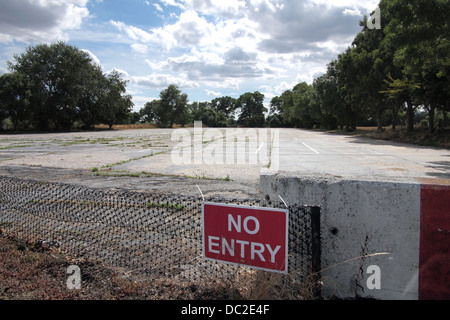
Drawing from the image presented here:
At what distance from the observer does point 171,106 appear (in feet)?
299

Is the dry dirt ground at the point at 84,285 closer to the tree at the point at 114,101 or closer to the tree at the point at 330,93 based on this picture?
the tree at the point at 330,93

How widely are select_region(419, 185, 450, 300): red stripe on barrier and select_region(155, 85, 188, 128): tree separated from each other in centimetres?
9078

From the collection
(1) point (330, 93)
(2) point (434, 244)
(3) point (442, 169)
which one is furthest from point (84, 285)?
(1) point (330, 93)

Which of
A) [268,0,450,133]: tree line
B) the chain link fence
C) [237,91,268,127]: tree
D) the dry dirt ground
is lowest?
the dry dirt ground

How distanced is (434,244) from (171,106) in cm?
9149

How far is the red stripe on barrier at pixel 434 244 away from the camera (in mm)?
2635

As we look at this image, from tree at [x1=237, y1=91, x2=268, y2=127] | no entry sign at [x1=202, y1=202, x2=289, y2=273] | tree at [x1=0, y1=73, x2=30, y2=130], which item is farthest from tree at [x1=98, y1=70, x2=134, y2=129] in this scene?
tree at [x1=237, y1=91, x2=268, y2=127]

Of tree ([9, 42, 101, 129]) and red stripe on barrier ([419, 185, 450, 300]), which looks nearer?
red stripe on barrier ([419, 185, 450, 300])

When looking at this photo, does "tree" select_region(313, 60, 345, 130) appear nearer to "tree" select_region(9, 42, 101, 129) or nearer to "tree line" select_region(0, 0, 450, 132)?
"tree line" select_region(0, 0, 450, 132)

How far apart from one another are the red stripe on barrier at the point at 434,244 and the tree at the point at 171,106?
90779 millimetres

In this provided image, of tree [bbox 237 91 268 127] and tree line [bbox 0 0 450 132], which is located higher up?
tree [bbox 237 91 268 127]

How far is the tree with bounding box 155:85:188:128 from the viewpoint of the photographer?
297 feet

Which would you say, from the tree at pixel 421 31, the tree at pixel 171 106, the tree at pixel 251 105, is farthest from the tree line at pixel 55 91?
the tree at pixel 251 105

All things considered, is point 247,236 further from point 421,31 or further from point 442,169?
point 421,31
